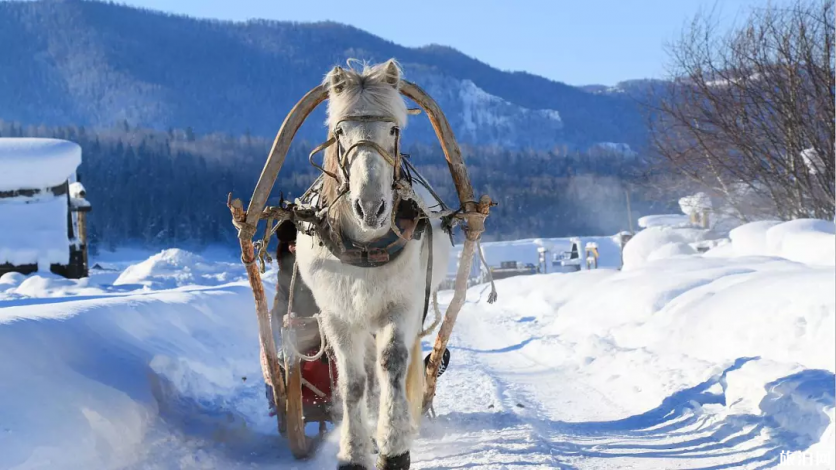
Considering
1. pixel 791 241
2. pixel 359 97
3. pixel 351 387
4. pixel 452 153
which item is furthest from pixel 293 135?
pixel 791 241

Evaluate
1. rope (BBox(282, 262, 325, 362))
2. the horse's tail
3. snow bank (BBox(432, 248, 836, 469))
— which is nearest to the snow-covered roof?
snow bank (BBox(432, 248, 836, 469))

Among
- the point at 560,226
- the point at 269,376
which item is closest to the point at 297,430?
the point at 269,376

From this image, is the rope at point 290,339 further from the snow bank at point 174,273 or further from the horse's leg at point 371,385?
the snow bank at point 174,273

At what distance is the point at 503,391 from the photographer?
6918 mm

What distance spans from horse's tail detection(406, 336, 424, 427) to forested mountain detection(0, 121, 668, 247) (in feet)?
151

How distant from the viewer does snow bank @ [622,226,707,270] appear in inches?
836

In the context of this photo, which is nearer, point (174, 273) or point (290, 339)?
point (290, 339)

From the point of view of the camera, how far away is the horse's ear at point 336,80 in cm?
416

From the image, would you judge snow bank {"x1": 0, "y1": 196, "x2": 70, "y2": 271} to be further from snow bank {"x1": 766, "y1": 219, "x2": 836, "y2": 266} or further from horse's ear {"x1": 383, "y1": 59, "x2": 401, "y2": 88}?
horse's ear {"x1": 383, "y1": 59, "x2": 401, "y2": 88}

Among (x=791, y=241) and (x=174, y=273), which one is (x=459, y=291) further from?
(x=174, y=273)

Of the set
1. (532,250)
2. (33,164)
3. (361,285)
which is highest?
(33,164)

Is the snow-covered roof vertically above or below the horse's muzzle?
above

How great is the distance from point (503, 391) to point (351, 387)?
2969mm

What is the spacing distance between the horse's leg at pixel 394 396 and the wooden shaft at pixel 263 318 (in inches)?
33.4
